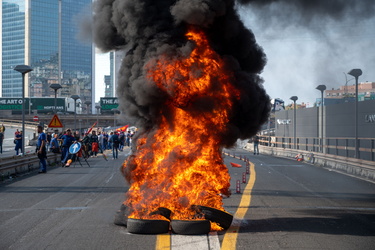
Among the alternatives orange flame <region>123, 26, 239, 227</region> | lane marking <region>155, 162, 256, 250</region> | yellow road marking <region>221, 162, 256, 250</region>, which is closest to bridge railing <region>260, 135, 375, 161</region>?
yellow road marking <region>221, 162, 256, 250</region>

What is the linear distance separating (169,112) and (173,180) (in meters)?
1.31

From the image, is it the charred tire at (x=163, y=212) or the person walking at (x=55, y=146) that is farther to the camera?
the person walking at (x=55, y=146)

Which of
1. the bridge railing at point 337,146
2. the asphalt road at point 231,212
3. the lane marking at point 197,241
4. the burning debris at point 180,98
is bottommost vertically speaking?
the asphalt road at point 231,212

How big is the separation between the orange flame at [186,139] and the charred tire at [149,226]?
0.58ft

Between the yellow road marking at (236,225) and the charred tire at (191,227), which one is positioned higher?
the charred tire at (191,227)

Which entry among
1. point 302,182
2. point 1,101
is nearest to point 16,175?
point 302,182

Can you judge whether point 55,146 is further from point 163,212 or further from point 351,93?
point 351,93

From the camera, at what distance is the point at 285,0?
10.3 m

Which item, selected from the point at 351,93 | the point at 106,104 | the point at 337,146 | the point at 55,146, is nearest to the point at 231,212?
the point at 337,146

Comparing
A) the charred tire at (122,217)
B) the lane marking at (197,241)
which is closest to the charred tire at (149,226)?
the lane marking at (197,241)

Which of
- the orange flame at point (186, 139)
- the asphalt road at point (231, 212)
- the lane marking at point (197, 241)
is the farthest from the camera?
the orange flame at point (186, 139)

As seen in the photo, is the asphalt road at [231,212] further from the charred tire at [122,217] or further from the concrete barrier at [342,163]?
the concrete barrier at [342,163]

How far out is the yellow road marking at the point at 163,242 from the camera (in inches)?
271

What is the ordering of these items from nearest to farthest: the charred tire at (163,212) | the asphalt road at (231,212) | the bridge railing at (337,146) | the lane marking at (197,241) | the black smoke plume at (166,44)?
the lane marking at (197,241) → the asphalt road at (231,212) → the charred tire at (163,212) → the black smoke plume at (166,44) → the bridge railing at (337,146)
